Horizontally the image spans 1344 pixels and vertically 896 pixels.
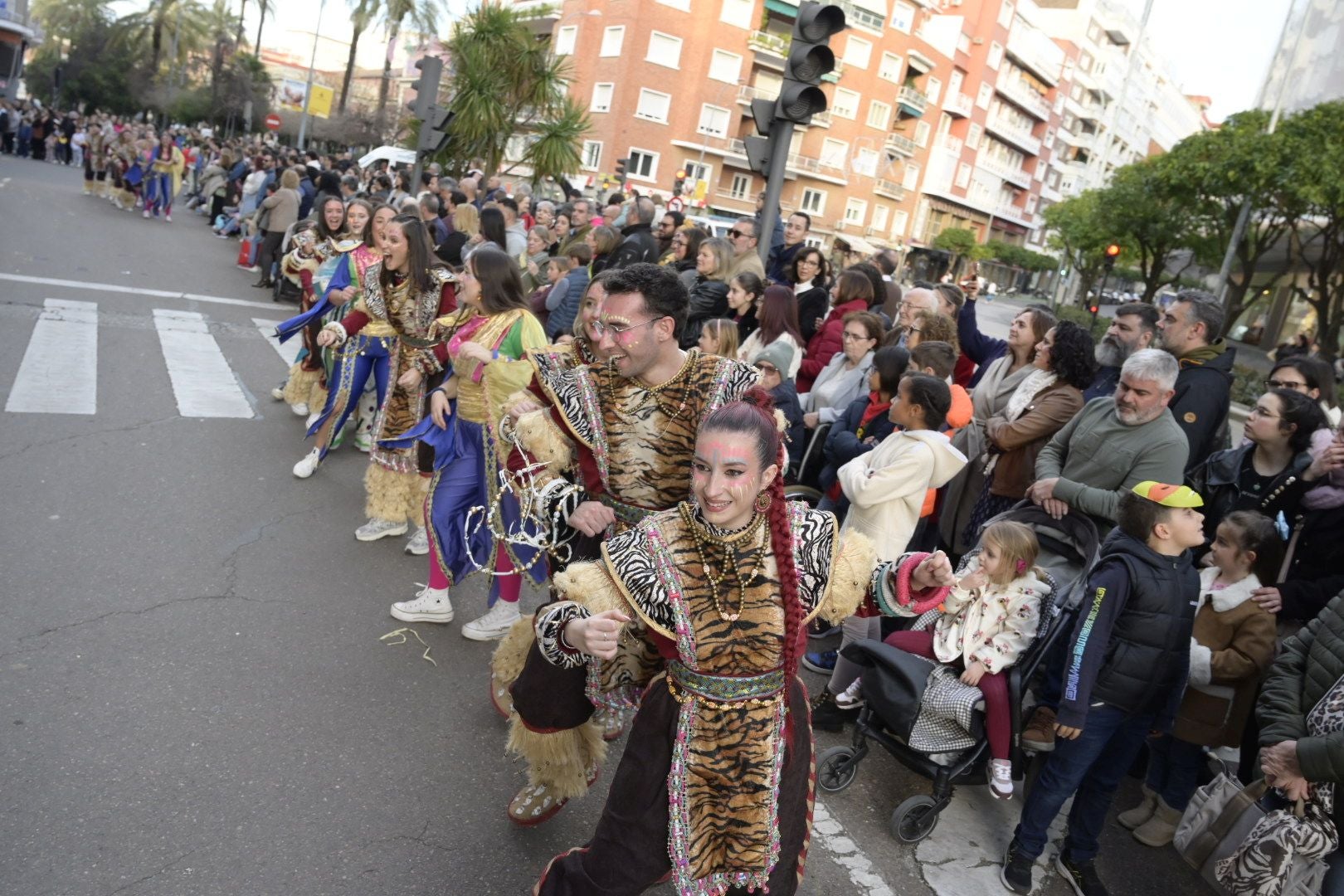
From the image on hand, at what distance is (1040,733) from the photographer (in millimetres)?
4180

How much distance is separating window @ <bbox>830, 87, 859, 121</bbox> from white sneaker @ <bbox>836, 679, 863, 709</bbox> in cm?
4880

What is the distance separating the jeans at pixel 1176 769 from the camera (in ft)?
14.4

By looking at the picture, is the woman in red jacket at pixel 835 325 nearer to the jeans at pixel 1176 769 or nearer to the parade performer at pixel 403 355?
the parade performer at pixel 403 355

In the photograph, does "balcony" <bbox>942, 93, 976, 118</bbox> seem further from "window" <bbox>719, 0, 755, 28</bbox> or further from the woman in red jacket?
the woman in red jacket

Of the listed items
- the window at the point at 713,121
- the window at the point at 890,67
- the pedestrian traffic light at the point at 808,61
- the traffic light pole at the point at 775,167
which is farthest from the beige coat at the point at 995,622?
the window at the point at 890,67

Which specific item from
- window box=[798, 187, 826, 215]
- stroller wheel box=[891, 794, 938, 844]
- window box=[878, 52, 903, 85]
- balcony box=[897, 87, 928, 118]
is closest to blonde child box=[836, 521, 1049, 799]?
stroller wheel box=[891, 794, 938, 844]

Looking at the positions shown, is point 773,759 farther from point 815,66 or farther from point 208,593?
point 815,66

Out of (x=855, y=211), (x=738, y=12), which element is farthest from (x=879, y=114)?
(x=738, y=12)

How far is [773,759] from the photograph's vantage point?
264cm

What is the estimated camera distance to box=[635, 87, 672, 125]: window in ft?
142

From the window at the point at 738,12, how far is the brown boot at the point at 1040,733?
44.8 m

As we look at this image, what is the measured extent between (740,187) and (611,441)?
155ft

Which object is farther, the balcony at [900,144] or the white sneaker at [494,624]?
the balcony at [900,144]

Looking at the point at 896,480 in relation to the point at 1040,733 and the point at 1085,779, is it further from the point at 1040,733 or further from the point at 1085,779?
the point at 1085,779
